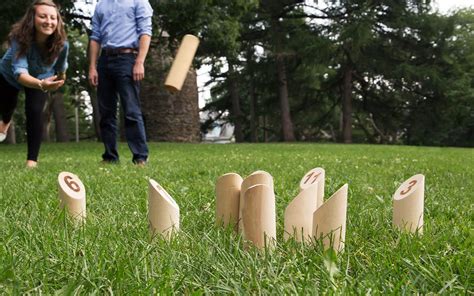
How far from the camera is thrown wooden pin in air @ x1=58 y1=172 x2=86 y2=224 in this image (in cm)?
181

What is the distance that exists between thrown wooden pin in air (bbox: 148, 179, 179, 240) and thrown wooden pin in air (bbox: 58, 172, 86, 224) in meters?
0.34

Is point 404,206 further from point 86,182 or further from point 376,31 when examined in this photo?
point 376,31

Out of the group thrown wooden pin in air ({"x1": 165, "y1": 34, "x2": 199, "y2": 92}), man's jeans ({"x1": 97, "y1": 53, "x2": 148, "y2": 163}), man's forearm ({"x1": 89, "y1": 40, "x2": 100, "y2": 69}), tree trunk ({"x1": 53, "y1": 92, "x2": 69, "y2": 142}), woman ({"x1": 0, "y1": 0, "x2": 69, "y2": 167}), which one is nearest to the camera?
thrown wooden pin in air ({"x1": 165, "y1": 34, "x2": 199, "y2": 92})

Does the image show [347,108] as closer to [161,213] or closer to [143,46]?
[143,46]

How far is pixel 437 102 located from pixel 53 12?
21495 millimetres

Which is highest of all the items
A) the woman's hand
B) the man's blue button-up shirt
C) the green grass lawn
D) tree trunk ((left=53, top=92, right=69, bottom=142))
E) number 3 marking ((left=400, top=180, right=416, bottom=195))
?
the man's blue button-up shirt

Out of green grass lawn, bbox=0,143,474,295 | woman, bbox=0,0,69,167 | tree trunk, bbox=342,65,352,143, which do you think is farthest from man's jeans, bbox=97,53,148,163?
tree trunk, bbox=342,65,352,143

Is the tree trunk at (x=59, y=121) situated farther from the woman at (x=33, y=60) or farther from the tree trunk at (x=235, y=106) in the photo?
the woman at (x=33, y=60)

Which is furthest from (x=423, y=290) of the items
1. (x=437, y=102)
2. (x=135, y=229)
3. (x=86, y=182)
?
(x=437, y=102)

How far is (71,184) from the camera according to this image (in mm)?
1853

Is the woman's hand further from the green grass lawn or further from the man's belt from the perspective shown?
the green grass lawn

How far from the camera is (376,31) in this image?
2173cm

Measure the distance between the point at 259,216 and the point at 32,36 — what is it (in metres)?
3.86

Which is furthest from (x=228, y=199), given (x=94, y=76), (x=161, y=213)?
(x=94, y=76)
